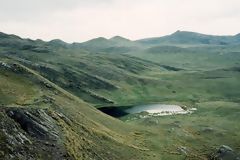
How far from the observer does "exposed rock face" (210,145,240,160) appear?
336 ft

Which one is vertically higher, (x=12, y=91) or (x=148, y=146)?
(x=12, y=91)

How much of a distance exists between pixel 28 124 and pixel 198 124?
269 feet

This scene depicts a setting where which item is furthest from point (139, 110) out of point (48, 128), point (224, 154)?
point (48, 128)

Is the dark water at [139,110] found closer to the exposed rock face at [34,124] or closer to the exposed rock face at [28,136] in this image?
the exposed rock face at [34,124]

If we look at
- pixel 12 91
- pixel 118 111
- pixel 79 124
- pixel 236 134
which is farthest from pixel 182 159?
pixel 118 111

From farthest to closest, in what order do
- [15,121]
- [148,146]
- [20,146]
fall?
[148,146] < [15,121] < [20,146]

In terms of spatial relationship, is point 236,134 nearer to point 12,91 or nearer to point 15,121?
point 12,91

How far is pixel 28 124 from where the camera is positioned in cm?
7856

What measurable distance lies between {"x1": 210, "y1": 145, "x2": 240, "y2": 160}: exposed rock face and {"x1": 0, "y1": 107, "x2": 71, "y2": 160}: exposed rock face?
138 feet

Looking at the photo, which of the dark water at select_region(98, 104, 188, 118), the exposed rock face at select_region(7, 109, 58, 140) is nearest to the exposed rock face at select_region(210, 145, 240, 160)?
the exposed rock face at select_region(7, 109, 58, 140)

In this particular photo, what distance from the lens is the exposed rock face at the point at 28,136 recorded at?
2758 inches

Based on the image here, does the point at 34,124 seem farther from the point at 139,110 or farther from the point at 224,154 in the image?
the point at 139,110

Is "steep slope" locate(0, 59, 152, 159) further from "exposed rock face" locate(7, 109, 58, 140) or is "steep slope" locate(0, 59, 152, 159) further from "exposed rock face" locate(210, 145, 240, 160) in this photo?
"exposed rock face" locate(210, 145, 240, 160)

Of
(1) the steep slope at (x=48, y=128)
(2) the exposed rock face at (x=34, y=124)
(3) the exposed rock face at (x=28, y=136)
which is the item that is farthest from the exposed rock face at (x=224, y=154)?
(2) the exposed rock face at (x=34, y=124)
